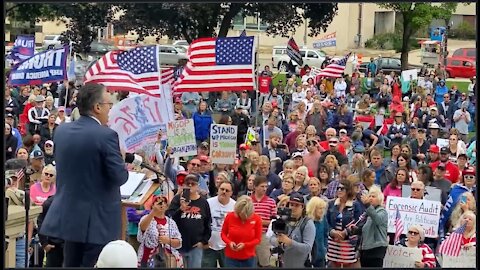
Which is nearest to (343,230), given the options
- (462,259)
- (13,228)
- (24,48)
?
(462,259)

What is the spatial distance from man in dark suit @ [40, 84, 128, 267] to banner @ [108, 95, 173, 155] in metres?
3.98

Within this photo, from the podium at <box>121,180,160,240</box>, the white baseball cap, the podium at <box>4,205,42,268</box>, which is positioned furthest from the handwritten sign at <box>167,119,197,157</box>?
the white baseball cap

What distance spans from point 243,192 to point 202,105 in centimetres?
706

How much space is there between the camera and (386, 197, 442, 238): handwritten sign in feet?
36.4

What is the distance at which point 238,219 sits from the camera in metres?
10.3

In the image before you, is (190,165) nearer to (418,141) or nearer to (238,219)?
(238,219)

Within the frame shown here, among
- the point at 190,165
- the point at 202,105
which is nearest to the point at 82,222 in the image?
the point at 190,165

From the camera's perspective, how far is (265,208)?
439 inches

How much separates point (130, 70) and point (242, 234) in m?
4.63

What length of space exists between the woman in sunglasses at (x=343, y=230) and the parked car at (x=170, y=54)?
36.4 metres

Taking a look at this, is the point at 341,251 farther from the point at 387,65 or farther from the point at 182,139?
the point at 387,65

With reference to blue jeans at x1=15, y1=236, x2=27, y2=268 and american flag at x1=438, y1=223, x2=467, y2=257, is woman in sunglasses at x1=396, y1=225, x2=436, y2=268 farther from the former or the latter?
blue jeans at x1=15, y1=236, x2=27, y2=268

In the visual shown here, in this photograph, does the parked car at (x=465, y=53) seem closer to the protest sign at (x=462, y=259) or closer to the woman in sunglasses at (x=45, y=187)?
the protest sign at (x=462, y=259)

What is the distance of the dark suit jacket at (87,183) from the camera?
6754 millimetres
